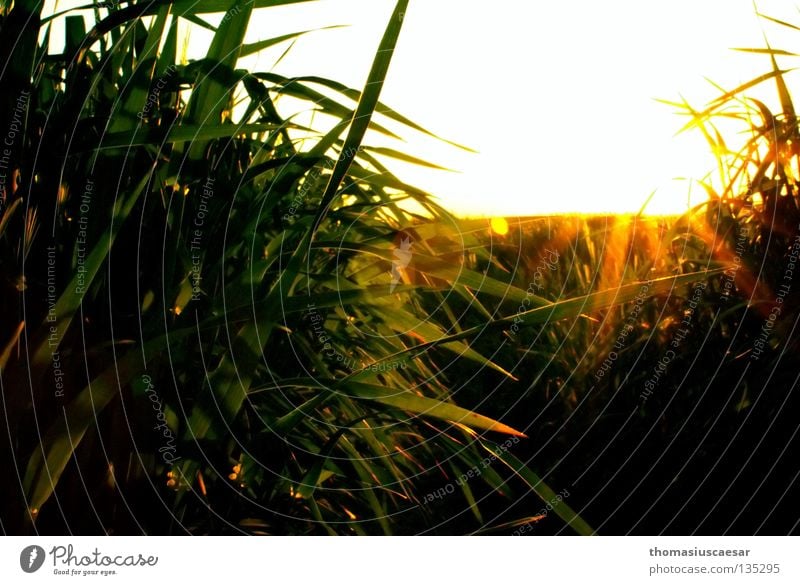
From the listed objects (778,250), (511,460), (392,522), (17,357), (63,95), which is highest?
(63,95)

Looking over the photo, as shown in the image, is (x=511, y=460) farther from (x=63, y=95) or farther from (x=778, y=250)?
(x=63, y=95)

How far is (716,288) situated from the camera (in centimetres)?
91

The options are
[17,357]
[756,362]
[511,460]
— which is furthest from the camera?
[756,362]

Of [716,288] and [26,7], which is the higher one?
[26,7]

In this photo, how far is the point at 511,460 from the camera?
2.38ft

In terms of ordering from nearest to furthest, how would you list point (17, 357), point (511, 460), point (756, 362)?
point (17, 357) → point (511, 460) → point (756, 362)

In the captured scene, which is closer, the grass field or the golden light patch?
the grass field

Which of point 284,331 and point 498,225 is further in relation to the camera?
point 498,225

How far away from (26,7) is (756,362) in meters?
0.83

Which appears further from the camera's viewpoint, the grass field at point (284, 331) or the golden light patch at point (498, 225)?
the golden light patch at point (498, 225)

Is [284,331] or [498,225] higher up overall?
[498,225]

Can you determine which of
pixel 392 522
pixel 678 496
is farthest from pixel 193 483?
pixel 678 496

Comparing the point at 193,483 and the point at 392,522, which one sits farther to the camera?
the point at 392,522

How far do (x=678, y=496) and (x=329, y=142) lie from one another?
566 millimetres
